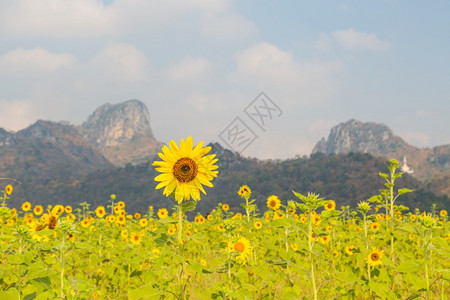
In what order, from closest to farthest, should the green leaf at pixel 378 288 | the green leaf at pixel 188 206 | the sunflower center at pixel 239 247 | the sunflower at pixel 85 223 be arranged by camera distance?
the green leaf at pixel 188 206
the green leaf at pixel 378 288
the sunflower center at pixel 239 247
the sunflower at pixel 85 223

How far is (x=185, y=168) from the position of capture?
314 centimetres

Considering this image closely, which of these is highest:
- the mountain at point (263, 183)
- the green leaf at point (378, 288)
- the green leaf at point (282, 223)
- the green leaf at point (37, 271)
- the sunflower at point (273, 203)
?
the mountain at point (263, 183)

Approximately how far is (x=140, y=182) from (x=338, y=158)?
84132mm

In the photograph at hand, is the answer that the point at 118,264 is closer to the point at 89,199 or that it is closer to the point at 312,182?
the point at 312,182

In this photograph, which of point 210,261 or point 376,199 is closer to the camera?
point 210,261

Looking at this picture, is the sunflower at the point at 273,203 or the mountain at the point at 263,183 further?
the mountain at the point at 263,183

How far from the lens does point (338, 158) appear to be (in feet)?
440

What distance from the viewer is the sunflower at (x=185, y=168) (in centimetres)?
311

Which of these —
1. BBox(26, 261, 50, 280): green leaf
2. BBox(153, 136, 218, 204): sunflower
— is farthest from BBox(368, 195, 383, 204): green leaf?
BBox(26, 261, 50, 280): green leaf

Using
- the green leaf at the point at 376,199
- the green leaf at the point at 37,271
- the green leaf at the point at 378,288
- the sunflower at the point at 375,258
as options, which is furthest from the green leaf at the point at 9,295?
the green leaf at the point at 376,199

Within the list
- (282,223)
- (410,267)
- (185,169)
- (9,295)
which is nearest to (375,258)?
(410,267)

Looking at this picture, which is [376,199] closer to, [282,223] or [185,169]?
[282,223]

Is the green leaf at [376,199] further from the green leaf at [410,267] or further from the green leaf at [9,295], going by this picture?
the green leaf at [9,295]

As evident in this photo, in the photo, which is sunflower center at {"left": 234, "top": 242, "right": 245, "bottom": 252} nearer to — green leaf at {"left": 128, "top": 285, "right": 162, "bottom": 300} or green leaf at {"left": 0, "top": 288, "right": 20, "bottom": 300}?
green leaf at {"left": 128, "top": 285, "right": 162, "bottom": 300}
